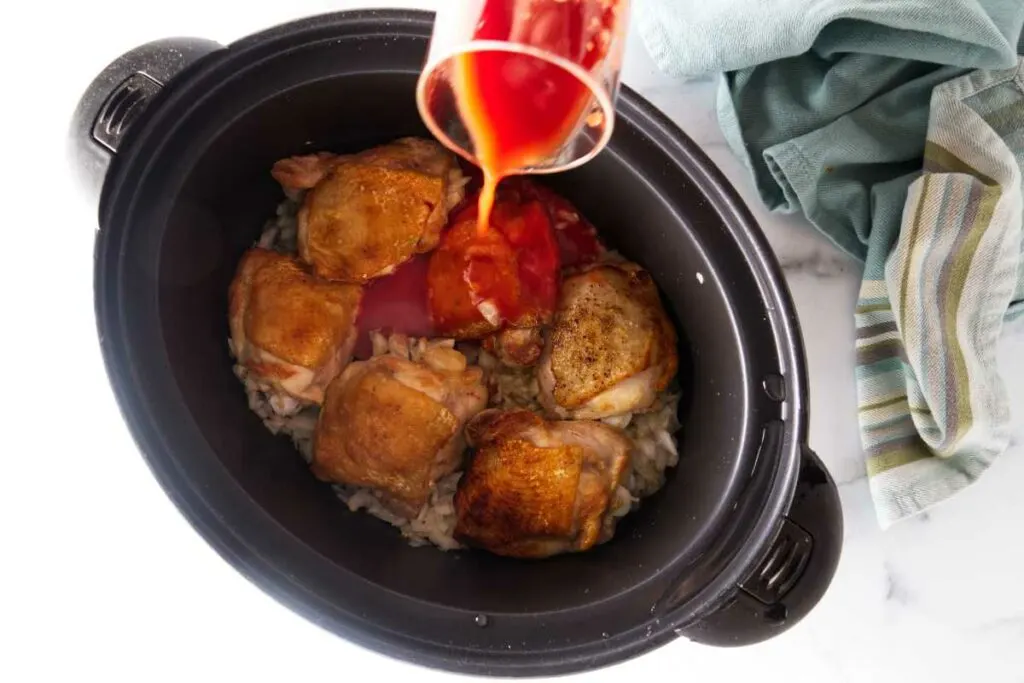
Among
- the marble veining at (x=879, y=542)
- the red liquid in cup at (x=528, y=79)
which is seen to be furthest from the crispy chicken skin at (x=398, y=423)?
the marble veining at (x=879, y=542)

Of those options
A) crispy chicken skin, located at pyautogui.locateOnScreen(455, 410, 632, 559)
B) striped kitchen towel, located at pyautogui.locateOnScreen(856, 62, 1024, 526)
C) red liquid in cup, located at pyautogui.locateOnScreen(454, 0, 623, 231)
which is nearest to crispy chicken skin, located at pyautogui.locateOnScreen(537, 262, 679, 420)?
crispy chicken skin, located at pyautogui.locateOnScreen(455, 410, 632, 559)

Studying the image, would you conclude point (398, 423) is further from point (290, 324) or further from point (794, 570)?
point (794, 570)

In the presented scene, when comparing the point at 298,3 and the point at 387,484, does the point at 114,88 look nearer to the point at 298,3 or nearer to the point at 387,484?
the point at 298,3

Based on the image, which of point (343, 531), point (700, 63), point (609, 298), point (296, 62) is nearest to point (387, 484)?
point (343, 531)

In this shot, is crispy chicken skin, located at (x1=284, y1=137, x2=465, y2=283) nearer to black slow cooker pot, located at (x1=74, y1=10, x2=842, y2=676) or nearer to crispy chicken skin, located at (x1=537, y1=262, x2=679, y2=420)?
black slow cooker pot, located at (x1=74, y1=10, x2=842, y2=676)

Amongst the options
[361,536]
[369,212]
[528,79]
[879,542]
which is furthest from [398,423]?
[879,542]

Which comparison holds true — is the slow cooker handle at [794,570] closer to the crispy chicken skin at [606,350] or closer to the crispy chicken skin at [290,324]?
the crispy chicken skin at [606,350]

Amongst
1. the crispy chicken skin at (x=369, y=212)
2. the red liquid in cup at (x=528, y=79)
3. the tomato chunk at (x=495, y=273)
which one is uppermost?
the red liquid in cup at (x=528, y=79)
